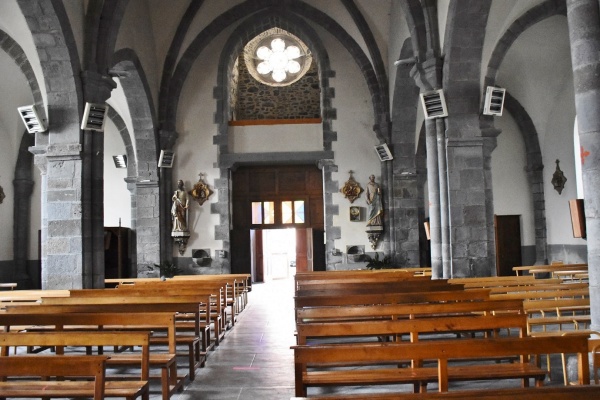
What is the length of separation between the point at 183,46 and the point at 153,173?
11.1ft

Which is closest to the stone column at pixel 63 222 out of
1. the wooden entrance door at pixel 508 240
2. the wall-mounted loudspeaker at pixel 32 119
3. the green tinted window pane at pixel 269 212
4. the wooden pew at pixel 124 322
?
the wall-mounted loudspeaker at pixel 32 119

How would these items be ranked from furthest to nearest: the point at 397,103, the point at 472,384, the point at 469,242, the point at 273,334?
the point at 397,103 < the point at 469,242 < the point at 273,334 < the point at 472,384

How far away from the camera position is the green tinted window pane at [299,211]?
52.7ft

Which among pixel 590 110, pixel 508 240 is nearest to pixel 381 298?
pixel 590 110

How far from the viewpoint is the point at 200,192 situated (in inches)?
603

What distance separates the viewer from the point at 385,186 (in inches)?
593

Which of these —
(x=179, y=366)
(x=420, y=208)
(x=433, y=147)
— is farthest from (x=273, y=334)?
(x=420, y=208)

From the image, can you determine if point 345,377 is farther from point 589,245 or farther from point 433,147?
point 433,147

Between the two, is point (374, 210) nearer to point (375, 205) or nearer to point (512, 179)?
point (375, 205)

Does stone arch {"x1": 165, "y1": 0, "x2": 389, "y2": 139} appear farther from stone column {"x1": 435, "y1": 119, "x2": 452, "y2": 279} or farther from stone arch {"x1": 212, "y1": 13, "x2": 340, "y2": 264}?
stone column {"x1": 435, "y1": 119, "x2": 452, "y2": 279}

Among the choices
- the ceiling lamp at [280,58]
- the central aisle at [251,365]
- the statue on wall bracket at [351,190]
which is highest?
the ceiling lamp at [280,58]

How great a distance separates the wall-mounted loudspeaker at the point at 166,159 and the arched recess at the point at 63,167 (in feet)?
17.2

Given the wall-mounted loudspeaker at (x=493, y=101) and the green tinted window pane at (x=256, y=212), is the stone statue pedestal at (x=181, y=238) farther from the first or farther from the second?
the wall-mounted loudspeaker at (x=493, y=101)

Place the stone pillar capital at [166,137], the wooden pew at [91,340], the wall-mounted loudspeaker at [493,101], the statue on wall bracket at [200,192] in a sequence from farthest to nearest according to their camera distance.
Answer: the statue on wall bracket at [200,192] < the stone pillar capital at [166,137] < the wall-mounted loudspeaker at [493,101] < the wooden pew at [91,340]
